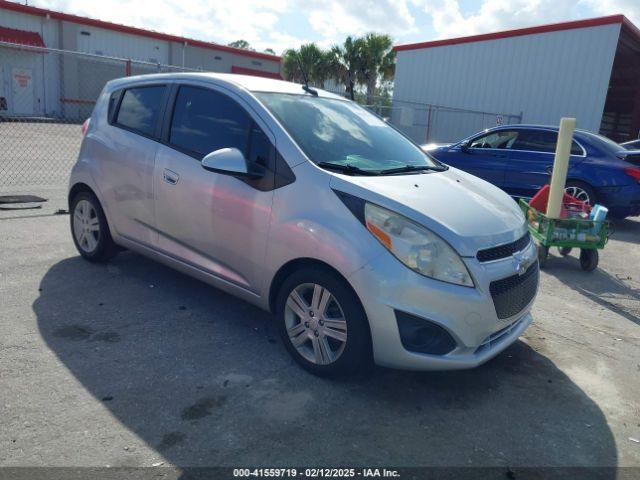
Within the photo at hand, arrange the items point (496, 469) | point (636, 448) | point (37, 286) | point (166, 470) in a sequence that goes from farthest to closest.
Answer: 1. point (37, 286)
2. point (636, 448)
3. point (496, 469)
4. point (166, 470)

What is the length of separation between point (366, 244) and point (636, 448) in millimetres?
1804

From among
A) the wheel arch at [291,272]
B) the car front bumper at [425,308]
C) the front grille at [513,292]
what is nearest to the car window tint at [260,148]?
the wheel arch at [291,272]

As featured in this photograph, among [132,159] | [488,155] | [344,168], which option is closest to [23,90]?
[488,155]

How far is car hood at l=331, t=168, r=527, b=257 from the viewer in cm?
298

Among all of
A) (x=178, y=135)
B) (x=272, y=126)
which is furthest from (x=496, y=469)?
(x=178, y=135)

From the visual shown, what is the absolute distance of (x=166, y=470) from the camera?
241cm

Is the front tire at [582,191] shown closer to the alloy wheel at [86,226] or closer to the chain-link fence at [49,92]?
the alloy wheel at [86,226]

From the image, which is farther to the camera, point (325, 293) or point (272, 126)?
point (272, 126)

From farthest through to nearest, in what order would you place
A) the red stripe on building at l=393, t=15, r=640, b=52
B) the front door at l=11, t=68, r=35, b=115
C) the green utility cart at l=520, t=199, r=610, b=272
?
1. the front door at l=11, t=68, r=35, b=115
2. the red stripe on building at l=393, t=15, r=640, b=52
3. the green utility cart at l=520, t=199, r=610, b=272

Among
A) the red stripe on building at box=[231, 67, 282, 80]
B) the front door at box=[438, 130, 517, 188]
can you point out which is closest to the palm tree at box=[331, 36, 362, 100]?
the red stripe on building at box=[231, 67, 282, 80]

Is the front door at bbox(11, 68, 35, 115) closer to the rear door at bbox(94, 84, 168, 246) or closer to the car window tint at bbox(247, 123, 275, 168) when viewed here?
→ the rear door at bbox(94, 84, 168, 246)

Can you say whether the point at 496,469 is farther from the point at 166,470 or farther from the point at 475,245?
the point at 166,470

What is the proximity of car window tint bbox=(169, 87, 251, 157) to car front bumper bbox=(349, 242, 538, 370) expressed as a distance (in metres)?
1.42

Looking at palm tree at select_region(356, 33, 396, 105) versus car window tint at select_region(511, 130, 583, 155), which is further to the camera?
palm tree at select_region(356, 33, 396, 105)
